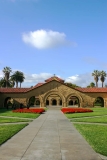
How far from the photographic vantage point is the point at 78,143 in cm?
927

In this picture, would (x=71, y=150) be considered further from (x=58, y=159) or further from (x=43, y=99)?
(x=43, y=99)

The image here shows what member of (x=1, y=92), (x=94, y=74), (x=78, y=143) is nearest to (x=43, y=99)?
(x=1, y=92)

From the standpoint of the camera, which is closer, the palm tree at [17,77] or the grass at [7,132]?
the grass at [7,132]

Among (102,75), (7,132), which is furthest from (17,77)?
(7,132)

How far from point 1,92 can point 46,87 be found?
39.3 ft

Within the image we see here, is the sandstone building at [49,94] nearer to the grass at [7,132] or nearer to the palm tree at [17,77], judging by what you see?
the grass at [7,132]

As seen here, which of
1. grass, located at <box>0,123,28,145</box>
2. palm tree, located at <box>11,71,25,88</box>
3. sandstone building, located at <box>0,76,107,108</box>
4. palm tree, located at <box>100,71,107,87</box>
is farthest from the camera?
palm tree, located at <box>11,71,25,88</box>

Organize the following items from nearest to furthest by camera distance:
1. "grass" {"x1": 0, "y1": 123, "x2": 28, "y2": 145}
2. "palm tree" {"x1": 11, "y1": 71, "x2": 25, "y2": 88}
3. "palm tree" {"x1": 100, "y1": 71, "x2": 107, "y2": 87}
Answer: "grass" {"x1": 0, "y1": 123, "x2": 28, "y2": 145} < "palm tree" {"x1": 100, "y1": 71, "x2": 107, "y2": 87} < "palm tree" {"x1": 11, "y1": 71, "x2": 25, "y2": 88}

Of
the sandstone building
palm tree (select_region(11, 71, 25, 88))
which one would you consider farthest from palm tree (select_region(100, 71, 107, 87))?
the sandstone building

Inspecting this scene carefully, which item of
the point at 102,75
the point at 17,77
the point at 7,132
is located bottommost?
the point at 7,132

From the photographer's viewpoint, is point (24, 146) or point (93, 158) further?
point (24, 146)

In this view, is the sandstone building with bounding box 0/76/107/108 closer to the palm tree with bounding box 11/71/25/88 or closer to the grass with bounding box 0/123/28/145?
the grass with bounding box 0/123/28/145

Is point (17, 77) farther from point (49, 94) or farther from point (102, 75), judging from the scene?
point (49, 94)

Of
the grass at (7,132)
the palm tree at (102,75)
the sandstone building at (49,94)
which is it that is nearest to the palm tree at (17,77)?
the palm tree at (102,75)
